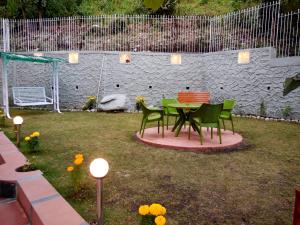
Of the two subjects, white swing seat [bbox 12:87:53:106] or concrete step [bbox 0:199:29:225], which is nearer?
concrete step [bbox 0:199:29:225]

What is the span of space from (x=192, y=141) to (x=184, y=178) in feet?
6.22

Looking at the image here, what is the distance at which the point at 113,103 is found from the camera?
10.3m

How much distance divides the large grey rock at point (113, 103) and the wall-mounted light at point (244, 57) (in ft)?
14.9

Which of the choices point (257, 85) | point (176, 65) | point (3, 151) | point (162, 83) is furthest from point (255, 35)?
point (3, 151)

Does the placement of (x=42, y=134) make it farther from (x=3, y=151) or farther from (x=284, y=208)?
(x=284, y=208)

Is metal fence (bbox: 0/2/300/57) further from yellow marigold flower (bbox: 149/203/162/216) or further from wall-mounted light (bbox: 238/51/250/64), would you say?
yellow marigold flower (bbox: 149/203/162/216)

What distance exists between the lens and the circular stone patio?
500 cm

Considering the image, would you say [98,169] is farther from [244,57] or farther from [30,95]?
[30,95]

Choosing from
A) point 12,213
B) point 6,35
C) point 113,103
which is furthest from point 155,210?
point 6,35

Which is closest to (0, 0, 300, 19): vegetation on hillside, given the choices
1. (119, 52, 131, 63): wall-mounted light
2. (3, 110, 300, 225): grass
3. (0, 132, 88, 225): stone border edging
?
(119, 52, 131, 63): wall-mounted light

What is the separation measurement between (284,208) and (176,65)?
8.80 metres

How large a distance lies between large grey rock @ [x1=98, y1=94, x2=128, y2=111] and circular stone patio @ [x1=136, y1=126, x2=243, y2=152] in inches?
161

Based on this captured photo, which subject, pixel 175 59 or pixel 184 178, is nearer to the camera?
pixel 184 178

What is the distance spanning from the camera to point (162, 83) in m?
11.1
